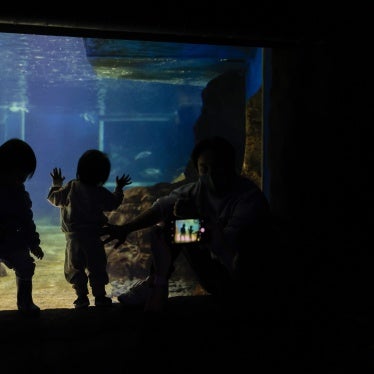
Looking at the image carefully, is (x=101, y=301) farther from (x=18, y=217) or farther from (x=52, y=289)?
(x=52, y=289)

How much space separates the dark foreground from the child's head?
116cm

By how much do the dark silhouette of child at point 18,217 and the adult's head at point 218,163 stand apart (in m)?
1.47

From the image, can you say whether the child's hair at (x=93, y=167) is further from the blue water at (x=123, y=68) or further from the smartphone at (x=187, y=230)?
the blue water at (x=123, y=68)

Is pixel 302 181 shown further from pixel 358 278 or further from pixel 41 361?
pixel 41 361

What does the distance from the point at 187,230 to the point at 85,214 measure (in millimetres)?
1292

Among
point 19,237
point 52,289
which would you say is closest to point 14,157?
point 19,237

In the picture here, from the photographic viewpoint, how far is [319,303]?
342 cm

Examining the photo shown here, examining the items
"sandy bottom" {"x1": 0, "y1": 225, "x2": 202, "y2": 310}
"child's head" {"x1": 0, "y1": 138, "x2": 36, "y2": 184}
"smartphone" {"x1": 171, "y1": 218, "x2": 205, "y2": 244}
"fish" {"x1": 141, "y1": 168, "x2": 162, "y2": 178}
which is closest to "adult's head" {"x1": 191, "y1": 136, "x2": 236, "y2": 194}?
"smartphone" {"x1": 171, "y1": 218, "x2": 205, "y2": 244}

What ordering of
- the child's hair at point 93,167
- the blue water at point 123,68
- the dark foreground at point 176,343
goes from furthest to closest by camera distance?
1. the blue water at point 123,68
2. the child's hair at point 93,167
3. the dark foreground at point 176,343

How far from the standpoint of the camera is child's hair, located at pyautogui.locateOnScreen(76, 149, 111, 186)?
3.69 m

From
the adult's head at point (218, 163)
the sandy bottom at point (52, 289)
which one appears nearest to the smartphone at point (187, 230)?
the adult's head at point (218, 163)

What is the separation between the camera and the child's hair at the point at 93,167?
3.69 meters

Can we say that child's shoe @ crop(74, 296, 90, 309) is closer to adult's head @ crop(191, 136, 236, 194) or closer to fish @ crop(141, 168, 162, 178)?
adult's head @ crop(191, 136, 236, 194)

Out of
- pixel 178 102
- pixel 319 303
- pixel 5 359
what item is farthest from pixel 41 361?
pixel 178 102
